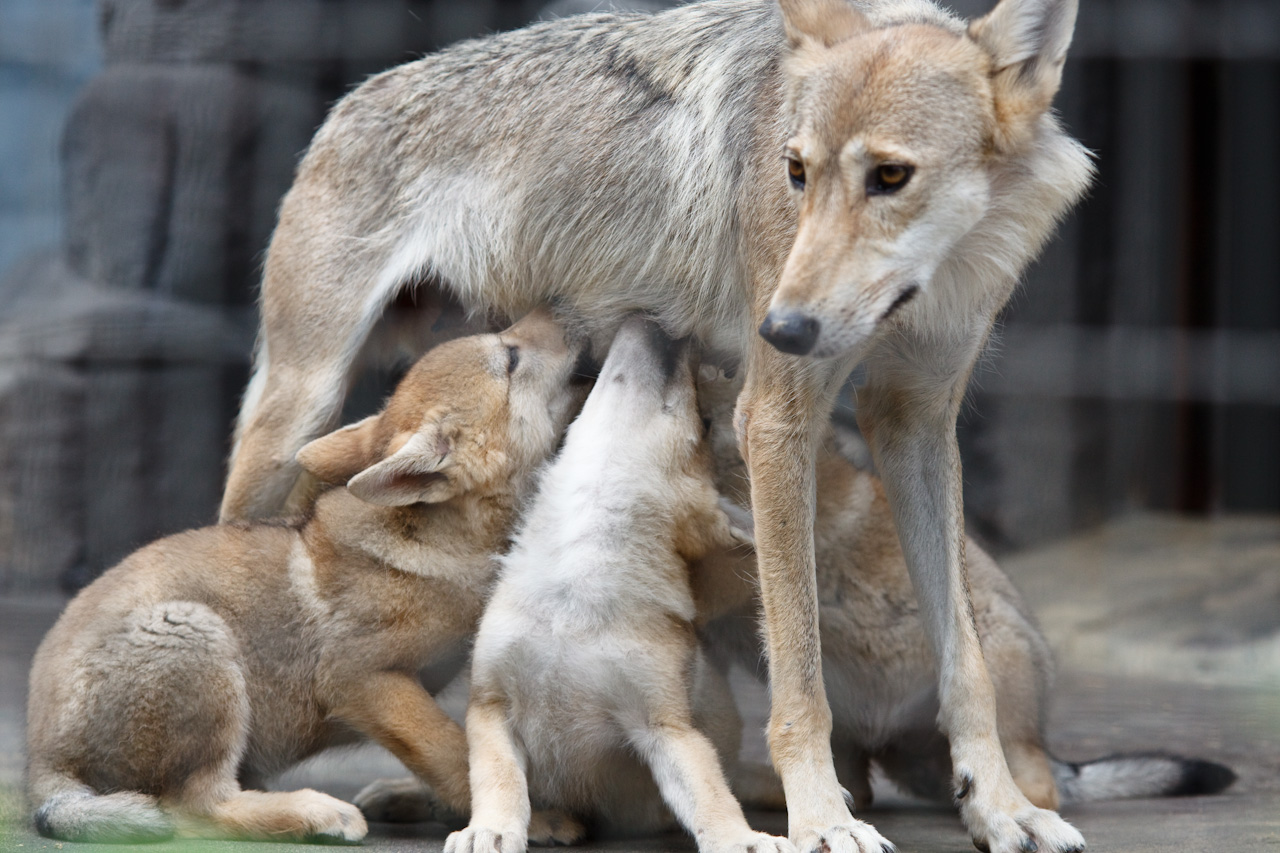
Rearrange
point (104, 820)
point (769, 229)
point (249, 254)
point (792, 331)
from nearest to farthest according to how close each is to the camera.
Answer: point (792, 331), point (104, 820), point (769, 229), point (249, 254)

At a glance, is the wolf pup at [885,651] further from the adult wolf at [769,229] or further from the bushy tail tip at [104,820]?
the bushy tail tip at [104,820]

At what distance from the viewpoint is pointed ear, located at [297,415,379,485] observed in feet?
13.8

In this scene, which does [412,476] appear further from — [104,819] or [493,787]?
[104,819]

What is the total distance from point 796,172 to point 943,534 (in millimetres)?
1230

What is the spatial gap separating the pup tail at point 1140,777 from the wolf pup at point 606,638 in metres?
1.47

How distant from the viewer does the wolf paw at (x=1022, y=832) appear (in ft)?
11.2

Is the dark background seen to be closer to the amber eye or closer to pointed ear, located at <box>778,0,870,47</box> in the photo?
pointed ear, located at <box>778,0,870,47</box>

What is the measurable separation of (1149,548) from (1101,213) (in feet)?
6.88

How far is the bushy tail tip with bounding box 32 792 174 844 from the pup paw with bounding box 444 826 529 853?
0.87 m

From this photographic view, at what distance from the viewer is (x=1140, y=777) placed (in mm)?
4391

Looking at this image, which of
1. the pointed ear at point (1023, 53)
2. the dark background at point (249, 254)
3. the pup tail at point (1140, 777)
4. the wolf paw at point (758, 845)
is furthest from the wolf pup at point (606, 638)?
the dark background at point (249, 254)

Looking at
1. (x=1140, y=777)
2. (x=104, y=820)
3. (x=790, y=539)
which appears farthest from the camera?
(x=1140, y=777)

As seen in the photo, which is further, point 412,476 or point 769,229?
point 412,476

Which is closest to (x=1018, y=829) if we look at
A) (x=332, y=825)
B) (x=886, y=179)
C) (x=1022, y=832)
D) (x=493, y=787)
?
(x=1022, y=832)
